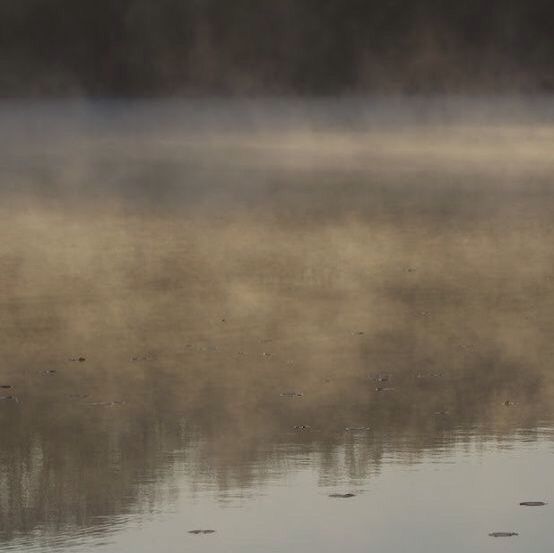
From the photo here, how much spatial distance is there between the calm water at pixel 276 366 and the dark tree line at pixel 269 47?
1744 inches

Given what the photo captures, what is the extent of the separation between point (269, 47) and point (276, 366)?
70.7 meters

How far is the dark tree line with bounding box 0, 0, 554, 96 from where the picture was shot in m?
71.4

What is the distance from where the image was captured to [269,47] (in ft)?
270

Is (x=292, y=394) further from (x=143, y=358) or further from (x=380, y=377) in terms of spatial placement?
(x=143, y=358)

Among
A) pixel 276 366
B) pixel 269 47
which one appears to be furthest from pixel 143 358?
pixel 269 47

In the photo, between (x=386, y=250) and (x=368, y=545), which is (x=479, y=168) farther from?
(x=368, y=545)

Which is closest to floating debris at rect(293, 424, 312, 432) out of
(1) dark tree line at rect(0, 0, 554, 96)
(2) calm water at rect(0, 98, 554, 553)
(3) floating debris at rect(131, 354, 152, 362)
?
(2) calm water at rect(0, 98, 554, 553)

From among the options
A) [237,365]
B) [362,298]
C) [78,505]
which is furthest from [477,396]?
[362,298]

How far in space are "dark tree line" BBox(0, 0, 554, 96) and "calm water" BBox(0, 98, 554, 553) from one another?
145 feet

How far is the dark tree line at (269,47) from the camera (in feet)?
234

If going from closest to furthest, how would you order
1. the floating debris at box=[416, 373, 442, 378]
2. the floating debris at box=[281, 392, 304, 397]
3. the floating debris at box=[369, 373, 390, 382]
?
the floating debris at box=[281, 392, 304, 397]
the floating debris at box=[369, 373, 390, 382]
the floating debris at box=[416, 373, 442, 378]

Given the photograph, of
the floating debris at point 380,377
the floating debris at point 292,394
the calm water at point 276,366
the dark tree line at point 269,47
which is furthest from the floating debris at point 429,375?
the dark tree line at point 269,47

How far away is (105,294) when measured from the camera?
15266mm

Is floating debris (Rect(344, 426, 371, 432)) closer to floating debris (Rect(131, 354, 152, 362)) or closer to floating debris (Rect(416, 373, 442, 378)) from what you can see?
floating debris (Rect(416, 373, 442, 378))
